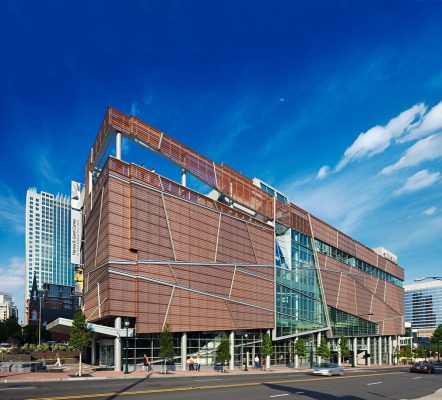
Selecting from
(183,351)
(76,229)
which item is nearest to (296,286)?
(183,351)

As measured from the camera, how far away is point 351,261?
268 feet

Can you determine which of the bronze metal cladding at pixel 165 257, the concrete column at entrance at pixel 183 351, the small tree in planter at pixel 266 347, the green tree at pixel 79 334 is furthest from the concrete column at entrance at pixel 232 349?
the green tree at pixel 79 334

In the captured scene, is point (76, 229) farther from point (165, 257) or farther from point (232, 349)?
point (232, 349)

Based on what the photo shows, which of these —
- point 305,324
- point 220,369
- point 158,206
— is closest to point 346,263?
point 305,324

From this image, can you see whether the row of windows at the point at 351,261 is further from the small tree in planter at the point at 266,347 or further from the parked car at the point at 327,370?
the parked car at the point at 327,370

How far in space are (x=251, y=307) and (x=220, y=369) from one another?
8.34 m

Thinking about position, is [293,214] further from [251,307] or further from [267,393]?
[267,393]

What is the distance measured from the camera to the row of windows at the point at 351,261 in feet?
240

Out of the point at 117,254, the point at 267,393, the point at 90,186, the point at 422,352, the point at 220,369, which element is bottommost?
the point at 422,352

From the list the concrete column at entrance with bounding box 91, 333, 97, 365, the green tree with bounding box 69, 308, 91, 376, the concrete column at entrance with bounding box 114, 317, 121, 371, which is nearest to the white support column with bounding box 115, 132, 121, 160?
the green tree with bounding box 69, 308, 91, 376

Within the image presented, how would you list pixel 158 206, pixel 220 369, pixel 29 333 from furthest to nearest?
pixel 29 333, pixel 220 369, pixel 158 206

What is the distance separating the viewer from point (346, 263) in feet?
260

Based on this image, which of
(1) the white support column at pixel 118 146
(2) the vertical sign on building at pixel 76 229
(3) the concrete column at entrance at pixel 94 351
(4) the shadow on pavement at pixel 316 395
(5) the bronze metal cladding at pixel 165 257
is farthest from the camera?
(2) the vertical sign on building at pixel 76 229

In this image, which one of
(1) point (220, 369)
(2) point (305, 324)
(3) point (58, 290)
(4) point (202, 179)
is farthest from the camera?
(3) point (58, 290)
